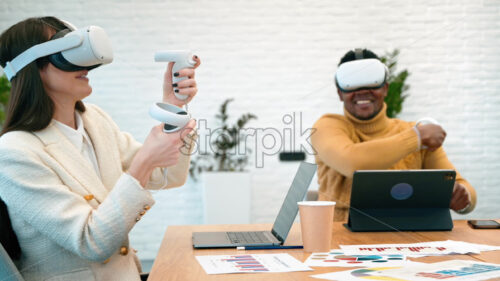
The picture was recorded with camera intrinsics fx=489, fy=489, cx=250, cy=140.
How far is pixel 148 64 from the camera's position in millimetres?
3986

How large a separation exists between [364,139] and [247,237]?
972 millimetres

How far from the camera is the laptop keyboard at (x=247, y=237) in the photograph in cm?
128

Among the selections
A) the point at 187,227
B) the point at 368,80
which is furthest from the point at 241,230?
the point at 368,80

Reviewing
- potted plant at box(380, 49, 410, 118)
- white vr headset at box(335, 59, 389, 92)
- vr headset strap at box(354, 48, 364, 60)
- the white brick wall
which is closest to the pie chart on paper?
white vr headset at box(335, 59, 389, 92)

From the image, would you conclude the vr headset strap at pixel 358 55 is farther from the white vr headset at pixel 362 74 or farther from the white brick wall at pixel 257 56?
the white brick wall at pixel 257 56

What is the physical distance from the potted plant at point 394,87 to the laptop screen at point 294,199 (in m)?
2.70

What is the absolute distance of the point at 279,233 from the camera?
1.29 meters

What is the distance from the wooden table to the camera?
3.16 feet

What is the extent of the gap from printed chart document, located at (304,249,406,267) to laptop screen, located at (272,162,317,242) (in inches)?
5.5

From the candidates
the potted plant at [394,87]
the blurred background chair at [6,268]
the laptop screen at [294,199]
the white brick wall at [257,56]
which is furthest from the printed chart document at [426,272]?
the white brick wall at [257,56]

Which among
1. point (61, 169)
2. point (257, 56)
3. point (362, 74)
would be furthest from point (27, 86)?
point (257, 56)

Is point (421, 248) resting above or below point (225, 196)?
above

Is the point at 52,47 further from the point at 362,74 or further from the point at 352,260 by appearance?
the point at 362,74

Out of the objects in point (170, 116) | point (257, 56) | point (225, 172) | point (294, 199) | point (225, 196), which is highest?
point (257, 56)
